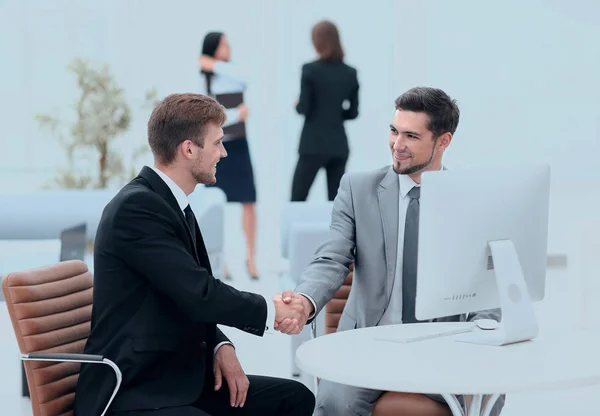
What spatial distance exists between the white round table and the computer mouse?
0.07 meters

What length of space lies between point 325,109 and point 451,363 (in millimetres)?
4696

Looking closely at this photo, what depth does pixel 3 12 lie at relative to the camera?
29.1ft

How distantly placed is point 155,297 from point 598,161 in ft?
22.4

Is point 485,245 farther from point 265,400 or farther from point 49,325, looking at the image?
point 49,325

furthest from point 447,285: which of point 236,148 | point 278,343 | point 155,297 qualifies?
point 236,148

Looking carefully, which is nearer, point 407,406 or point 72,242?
point 407,406

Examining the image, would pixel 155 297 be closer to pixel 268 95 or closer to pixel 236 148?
pixel 236 148

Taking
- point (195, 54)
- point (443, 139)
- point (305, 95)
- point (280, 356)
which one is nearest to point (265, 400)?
point (443, 139)

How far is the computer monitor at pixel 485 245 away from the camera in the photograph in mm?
2279

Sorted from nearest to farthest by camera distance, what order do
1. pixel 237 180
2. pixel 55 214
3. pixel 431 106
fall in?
pixel 431 106 → pixel 55 214 → pixel 237 180

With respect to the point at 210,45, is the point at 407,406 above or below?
below

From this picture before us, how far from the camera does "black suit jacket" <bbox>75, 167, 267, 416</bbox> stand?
238 centimetres

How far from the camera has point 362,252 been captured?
2.96m

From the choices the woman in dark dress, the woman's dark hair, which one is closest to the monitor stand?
the woman in dark dress
